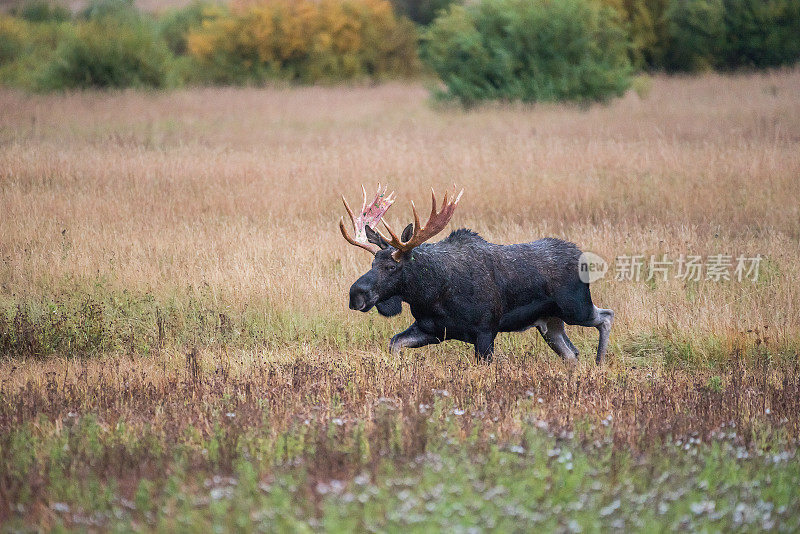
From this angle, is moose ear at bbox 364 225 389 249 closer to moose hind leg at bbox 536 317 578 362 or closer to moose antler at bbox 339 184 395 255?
moose antler at bbox 339 184 395 255

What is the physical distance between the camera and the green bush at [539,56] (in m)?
24.7

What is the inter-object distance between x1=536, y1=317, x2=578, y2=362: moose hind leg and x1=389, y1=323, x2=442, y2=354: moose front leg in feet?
3.52

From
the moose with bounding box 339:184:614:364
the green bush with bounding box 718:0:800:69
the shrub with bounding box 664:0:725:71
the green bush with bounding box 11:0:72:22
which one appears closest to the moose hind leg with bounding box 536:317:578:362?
the moose with bounding box 339:184:614:364

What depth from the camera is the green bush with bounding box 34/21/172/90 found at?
28234 mm

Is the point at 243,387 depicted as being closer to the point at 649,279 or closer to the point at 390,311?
the point at 390,311

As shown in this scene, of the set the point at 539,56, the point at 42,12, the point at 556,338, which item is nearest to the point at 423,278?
the point at 556,338

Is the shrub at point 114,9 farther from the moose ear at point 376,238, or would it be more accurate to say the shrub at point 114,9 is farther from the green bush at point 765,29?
the moose ear at point 376,238

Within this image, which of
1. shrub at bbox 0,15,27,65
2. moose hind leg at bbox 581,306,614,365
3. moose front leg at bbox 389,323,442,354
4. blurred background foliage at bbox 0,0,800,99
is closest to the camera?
moose front leg at bbox 389,323,442,354

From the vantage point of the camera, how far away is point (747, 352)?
7.87 meters

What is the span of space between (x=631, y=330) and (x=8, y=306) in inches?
239

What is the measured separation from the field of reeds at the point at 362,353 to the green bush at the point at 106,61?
38.5 feet

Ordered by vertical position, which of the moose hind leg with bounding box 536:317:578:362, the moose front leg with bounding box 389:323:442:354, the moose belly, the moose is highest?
the moose

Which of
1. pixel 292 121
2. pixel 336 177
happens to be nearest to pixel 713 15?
pixel 292 121

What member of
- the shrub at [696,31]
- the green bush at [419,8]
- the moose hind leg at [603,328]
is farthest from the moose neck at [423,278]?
the green bush at [419,8]
